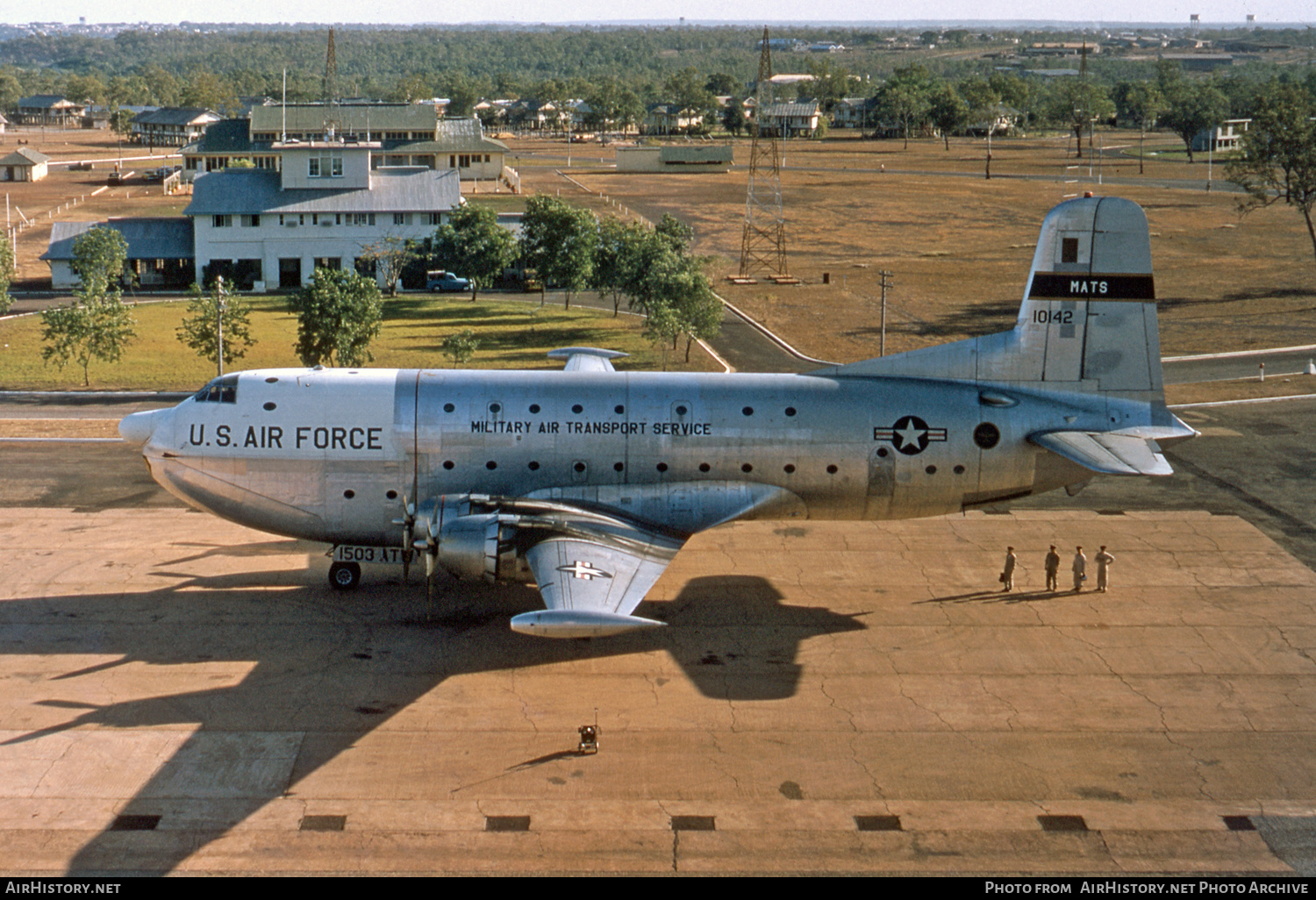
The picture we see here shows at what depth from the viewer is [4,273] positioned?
257ft

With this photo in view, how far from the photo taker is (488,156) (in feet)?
489

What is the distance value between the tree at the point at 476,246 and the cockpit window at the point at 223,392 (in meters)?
57.2

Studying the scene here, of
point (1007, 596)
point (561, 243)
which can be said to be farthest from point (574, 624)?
point (561, 243)

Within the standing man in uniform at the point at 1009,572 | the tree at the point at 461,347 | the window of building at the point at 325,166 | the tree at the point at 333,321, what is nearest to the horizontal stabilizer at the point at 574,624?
the standing man in uniform at the point at 1009,572

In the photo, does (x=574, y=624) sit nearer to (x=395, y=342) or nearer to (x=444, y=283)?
(x=395, y=342)

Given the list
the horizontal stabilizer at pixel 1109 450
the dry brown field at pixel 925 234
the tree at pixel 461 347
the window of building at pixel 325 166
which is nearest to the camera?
the horizontal stabilizer at pixel 1109 450

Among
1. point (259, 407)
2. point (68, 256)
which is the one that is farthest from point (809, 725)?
point (68, 256)

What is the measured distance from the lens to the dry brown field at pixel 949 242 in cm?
8138

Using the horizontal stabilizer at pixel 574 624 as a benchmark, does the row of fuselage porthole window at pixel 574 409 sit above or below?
above

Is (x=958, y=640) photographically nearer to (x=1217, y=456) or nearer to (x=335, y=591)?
(x=335, y=591)

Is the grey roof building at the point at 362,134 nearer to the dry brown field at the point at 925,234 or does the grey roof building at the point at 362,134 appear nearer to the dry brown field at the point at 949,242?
the dry brown field at the point at 925,234

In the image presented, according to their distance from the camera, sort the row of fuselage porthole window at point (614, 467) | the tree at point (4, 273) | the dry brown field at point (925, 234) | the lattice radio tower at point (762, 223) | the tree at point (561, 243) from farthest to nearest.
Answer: the lattice radio tower at point (762, 223)
the tree at point (561, 243)
the dry brown field at point (925, 234)
the tree at point (4, 273)
the row of fuselage porthole window at point (614, 467)

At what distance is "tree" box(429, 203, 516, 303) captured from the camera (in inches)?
3590

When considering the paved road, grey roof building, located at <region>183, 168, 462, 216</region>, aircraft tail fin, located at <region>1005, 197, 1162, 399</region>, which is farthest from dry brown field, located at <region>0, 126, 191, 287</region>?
aircraft tail fin, located at <region>1005, 197, 1162, 399</region>
